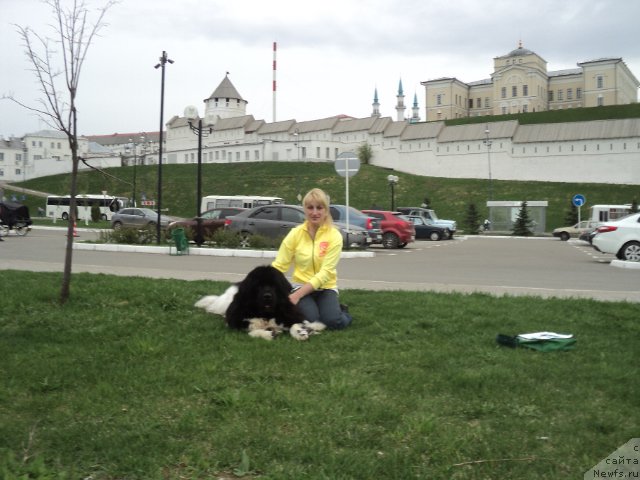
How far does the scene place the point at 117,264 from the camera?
46.8 ft

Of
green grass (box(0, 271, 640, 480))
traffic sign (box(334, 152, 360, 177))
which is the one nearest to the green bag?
green grass (box(0, 271, 640, 480))

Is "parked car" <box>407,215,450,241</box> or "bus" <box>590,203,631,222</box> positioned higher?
"bus" <box>590,203,631,222</box>

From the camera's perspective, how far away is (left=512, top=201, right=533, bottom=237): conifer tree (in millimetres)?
42875

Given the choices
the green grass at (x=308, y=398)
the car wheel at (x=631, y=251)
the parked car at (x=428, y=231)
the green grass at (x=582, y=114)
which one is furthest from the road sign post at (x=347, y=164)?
the green grass at (x=582, y=114)

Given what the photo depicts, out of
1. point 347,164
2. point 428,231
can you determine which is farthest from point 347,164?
point 428,231

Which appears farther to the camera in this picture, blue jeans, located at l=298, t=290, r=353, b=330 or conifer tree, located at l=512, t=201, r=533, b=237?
conifer tree, located at l=512, t=201, r=533, b=237

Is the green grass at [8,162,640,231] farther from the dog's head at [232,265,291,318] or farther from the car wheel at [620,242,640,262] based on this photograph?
the dog's head at [232,265,291,318]

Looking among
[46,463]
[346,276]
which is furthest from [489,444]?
[346,276]

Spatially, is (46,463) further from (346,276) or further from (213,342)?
(346,276)

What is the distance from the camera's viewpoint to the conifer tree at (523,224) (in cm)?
4288

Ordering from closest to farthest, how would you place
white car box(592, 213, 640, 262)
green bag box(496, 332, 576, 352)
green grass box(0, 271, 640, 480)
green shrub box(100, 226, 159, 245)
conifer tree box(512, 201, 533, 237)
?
1. green grass box(0, 271, 640, 480)
2. green bag box(496, 332, 576, 352)
3. white car box(592, 213, 640, 262)
4. green shrub box(100, 226, 159, 245)
5. conifer tree box(512, 201, 533, 237)

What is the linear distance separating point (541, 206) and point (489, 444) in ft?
145

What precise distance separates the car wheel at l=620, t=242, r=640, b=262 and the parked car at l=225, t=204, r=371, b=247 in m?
8.12

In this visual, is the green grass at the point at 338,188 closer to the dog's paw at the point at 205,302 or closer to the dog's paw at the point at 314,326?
the dog's paw at the point at 205,302
